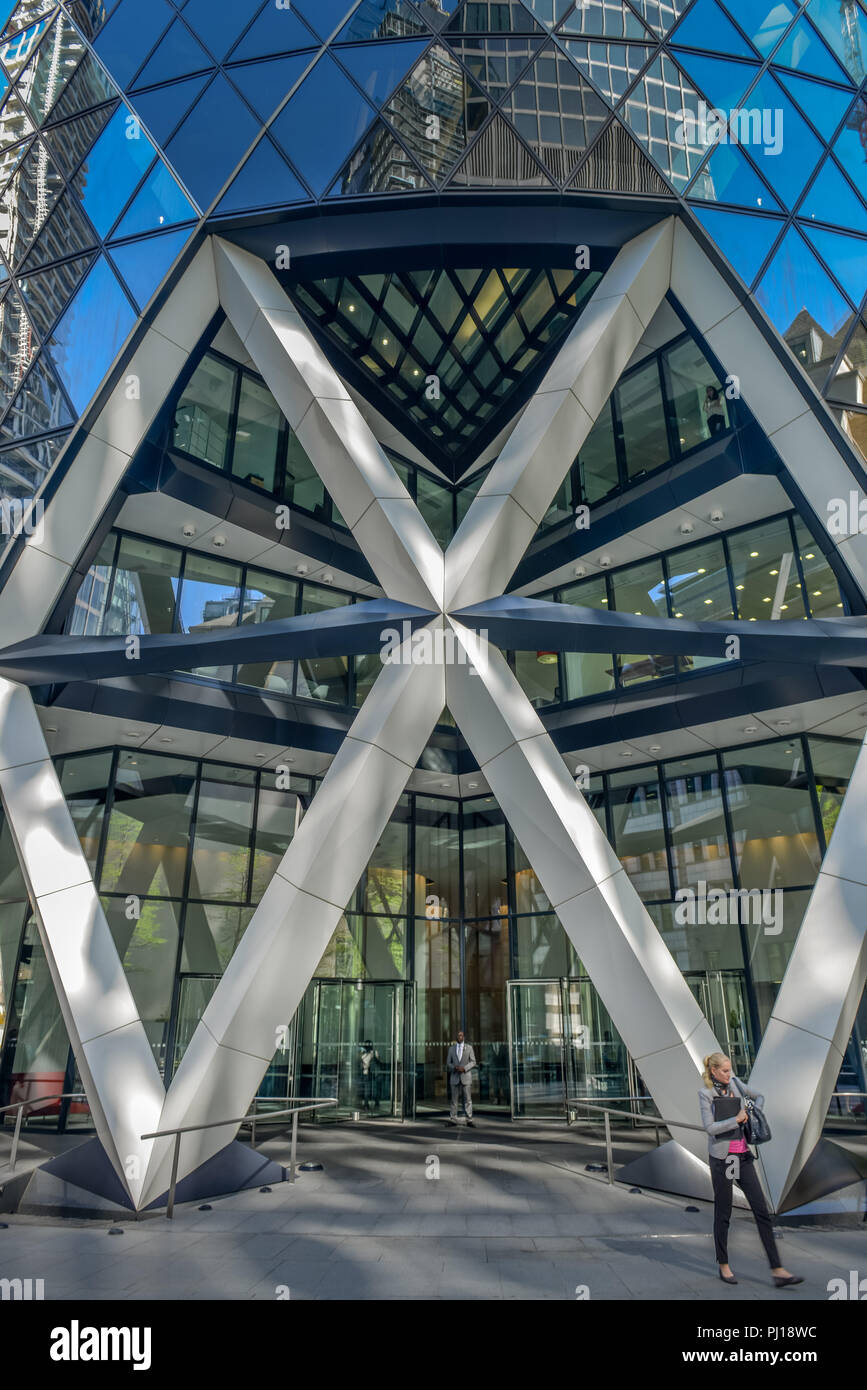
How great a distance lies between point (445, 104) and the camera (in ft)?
43.6

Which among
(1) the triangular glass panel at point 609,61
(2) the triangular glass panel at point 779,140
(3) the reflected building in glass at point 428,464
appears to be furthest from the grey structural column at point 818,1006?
(1) the triangular glass panel at point 609,61

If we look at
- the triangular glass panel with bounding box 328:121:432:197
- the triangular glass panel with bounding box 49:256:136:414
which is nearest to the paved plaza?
the triangular glass panel with bounding box 49:256:136:414

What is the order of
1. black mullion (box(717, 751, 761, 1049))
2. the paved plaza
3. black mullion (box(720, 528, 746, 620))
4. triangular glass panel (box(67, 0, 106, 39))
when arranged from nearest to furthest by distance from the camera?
the paved plaza
triangular glass panel (box(67, 0, 106, 39))
black mullion (box(717, 751, 761, 1049))
black mullion (box(720, 528, 746, 620))

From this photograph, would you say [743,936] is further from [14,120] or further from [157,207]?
[14,120]

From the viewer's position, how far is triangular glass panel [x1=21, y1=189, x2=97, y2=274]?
1447cm

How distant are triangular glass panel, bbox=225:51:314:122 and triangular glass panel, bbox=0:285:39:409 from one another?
17.3 feet

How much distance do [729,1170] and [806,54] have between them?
16814mm

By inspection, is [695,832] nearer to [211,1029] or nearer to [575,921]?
[575,921]

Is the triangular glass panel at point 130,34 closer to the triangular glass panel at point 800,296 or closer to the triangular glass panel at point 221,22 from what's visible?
the triangular glass panel at point 221,22

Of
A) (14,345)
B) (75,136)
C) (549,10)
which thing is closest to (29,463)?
(14,345)

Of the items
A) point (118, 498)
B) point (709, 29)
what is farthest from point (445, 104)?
point (118, 498)

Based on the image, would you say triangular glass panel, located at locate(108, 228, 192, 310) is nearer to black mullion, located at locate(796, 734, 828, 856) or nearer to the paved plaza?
the paved plaza

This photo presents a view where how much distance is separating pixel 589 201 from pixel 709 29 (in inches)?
143

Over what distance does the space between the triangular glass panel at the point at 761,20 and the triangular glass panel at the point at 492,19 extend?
3352 mm
